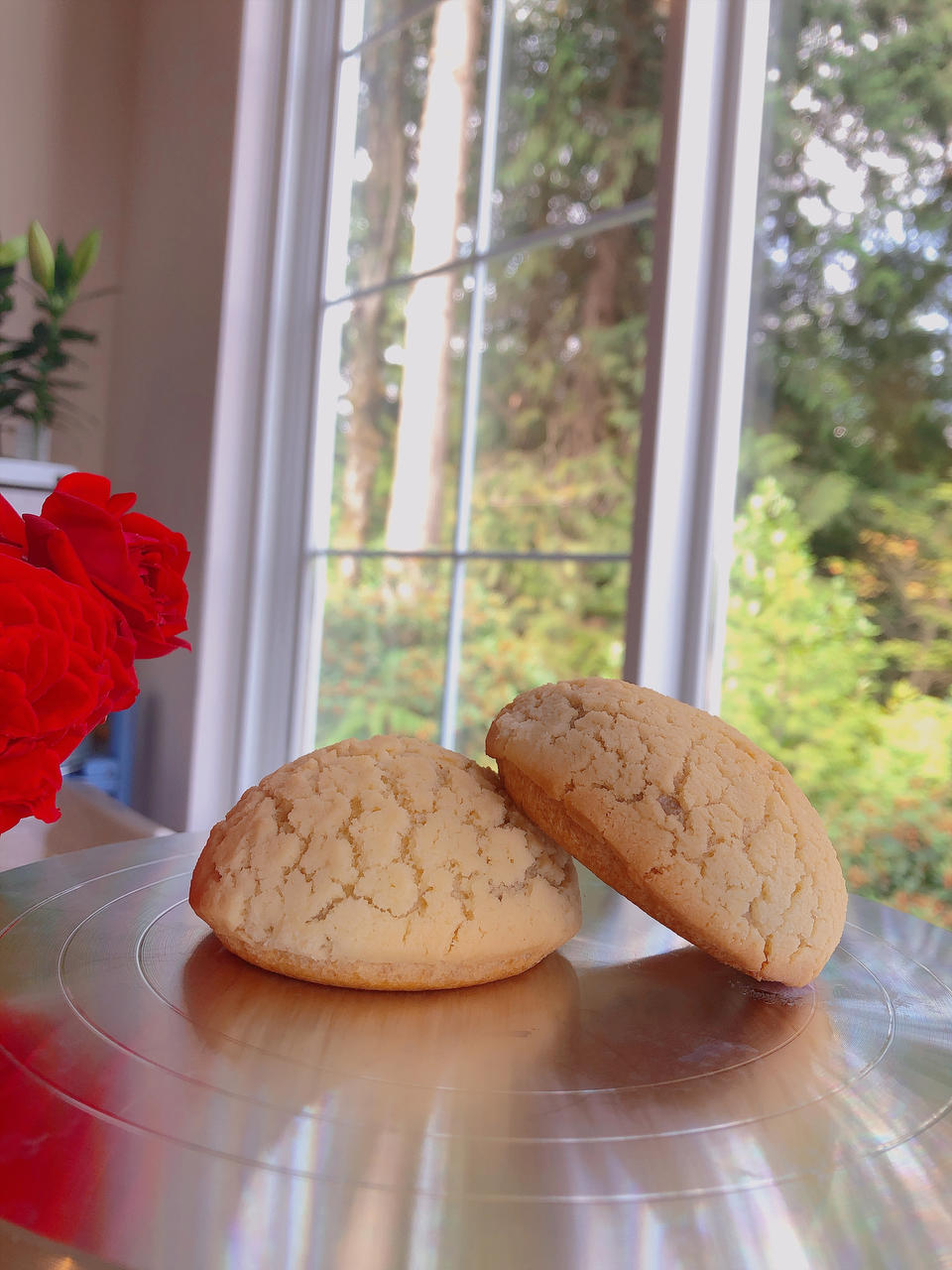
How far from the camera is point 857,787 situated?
1141 millimetres

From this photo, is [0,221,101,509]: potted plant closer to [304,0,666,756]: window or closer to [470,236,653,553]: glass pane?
[304,0,666,756]: window

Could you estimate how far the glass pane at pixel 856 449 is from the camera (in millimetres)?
1085

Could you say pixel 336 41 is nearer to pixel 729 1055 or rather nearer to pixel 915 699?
pixel 915 699

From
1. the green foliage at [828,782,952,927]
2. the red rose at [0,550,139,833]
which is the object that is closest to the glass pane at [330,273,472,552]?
the green foliage at [828,782,952,927]

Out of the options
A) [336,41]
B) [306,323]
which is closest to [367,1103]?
[306,323]

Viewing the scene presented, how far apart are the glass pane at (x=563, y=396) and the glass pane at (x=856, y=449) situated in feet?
0.62

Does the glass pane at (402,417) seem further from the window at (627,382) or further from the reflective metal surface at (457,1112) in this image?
the reflective metal surface at (457,1112)

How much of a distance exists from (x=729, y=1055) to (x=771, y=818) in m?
0.11

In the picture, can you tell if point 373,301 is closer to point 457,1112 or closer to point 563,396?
point 563,396

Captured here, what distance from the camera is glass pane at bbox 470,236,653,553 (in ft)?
4.41

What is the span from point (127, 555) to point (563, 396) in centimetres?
102

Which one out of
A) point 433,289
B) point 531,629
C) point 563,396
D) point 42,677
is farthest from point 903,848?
point 433,289

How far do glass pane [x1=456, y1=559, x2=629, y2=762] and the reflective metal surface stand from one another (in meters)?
0.84

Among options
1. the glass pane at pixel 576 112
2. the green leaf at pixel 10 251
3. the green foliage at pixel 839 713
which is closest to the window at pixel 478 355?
the glass pane at pixel 576 112
